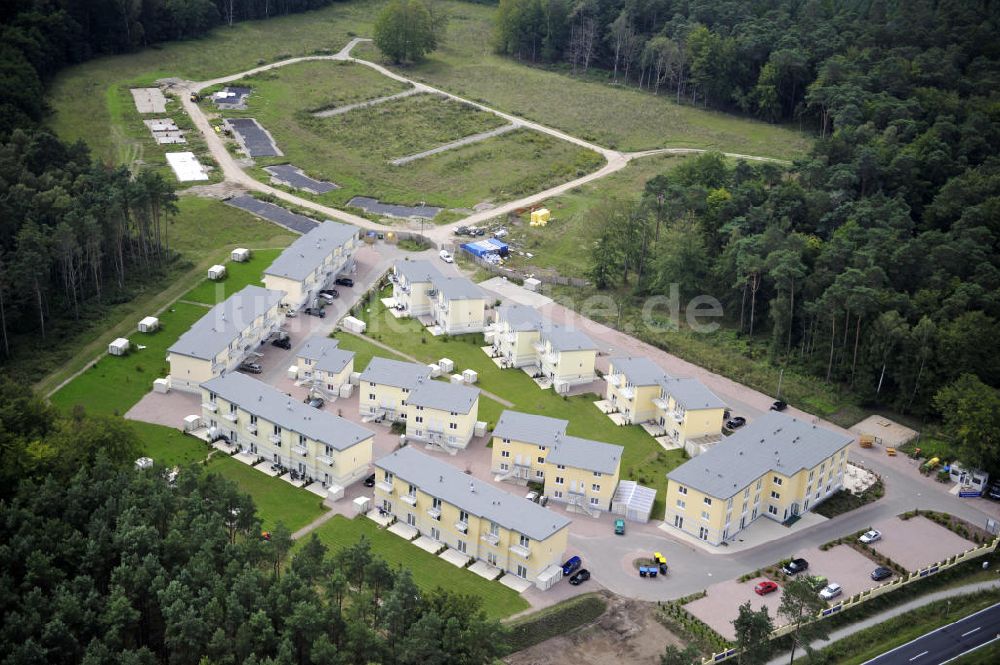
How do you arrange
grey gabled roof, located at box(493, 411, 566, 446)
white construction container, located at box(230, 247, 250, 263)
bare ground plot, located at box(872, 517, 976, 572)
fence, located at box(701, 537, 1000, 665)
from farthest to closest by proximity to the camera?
white construction container, located at box(230, 247, 250, 263) → grey gabled roof, located at box(493, 411, 566, 446) → bare ground plot, located at box(872, 517, 976, 572) → fence, located at box(701, 537, 1000, 665)

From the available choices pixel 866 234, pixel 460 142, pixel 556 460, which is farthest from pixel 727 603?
pixel 460 142

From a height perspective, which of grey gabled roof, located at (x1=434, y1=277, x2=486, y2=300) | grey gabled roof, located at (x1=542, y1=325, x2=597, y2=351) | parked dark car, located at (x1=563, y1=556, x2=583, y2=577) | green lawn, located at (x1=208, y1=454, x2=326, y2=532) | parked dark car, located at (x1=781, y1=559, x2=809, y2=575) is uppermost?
grey gabled roof, located at (x1=434, y1=277, x2=486, y2=300)

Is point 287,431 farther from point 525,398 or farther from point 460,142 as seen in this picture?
point 460,142

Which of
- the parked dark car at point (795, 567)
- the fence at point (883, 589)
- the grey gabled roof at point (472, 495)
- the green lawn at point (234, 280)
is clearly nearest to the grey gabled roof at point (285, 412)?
the grey gabled roof at point (472, 495)

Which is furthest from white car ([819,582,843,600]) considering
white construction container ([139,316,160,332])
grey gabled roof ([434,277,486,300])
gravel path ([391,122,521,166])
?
gravel path ([391,122,521,166])

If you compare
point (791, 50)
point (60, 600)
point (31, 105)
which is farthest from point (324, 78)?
point (60, 600)

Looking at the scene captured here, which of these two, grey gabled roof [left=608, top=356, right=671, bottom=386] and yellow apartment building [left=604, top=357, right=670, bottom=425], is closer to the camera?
yellow apartment building [left=604, top=357, right=670, bottom=425]

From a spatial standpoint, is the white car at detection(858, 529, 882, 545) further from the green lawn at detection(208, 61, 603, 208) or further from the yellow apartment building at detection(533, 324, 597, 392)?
the green lawn at detection(208, 61, 603, 208)

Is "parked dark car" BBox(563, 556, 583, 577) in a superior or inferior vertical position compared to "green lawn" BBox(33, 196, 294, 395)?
inferior
